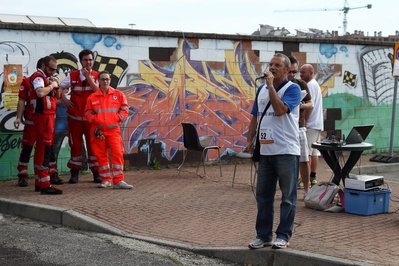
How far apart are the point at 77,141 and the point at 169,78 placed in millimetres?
2759

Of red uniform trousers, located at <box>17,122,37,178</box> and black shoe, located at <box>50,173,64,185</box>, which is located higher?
red uniform trousers, located at <box>17,122,37,178</box>

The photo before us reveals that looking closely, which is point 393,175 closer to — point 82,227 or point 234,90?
point 234,90

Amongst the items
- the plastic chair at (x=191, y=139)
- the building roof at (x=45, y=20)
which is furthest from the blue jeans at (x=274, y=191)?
the building roof at (x=45, y=20)

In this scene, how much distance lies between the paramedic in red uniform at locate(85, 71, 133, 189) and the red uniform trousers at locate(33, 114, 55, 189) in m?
0.70

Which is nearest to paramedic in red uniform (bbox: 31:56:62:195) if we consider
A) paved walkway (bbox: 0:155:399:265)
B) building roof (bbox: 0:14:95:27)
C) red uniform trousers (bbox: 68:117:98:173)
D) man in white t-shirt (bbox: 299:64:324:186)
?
paved walkway (bbox: 0:155:399:265)

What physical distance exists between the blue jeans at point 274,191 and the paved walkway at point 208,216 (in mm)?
260

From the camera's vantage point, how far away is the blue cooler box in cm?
901

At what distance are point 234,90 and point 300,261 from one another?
27.2ft

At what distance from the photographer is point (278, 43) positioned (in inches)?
612

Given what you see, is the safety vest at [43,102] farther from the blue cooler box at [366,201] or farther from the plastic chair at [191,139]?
the blue cooler box at [366,201]

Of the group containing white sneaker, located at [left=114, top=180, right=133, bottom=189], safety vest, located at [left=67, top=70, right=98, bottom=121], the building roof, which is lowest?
white sneaker, located at [left=114, top=180, right=133, bottom=189]

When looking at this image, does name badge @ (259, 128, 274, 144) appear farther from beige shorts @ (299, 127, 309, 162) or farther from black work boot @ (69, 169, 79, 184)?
black work boot @ (69, 169, 79, 184)

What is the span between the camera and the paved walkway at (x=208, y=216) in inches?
295

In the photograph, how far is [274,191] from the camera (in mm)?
7281
